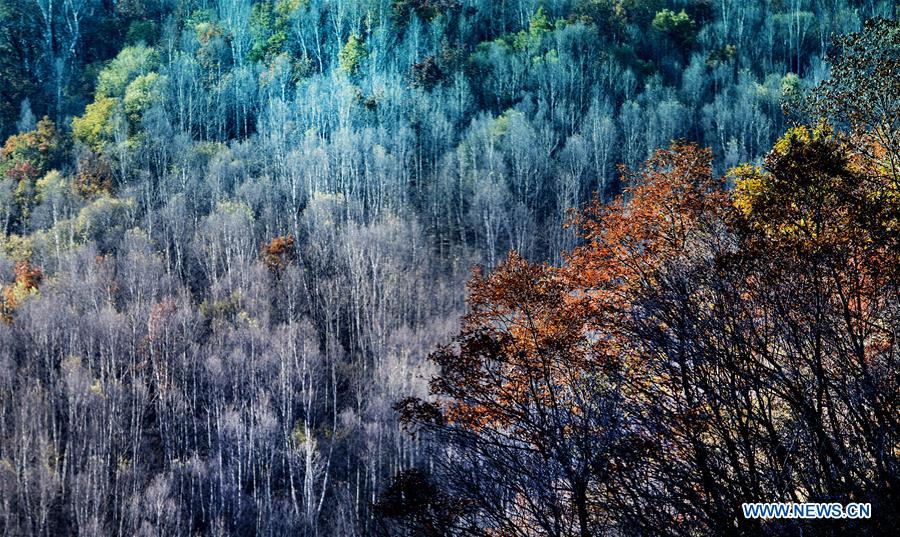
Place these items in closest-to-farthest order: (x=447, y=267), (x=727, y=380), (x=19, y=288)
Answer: (x=727, y=380), (x=19, y=288), (x=447, y=267)

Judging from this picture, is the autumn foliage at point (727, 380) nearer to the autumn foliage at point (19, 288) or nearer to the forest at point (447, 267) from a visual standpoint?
the forest at point (447, 267)

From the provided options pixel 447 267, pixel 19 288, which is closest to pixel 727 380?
pixel 447 267

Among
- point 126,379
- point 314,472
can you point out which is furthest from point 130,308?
point 314,472

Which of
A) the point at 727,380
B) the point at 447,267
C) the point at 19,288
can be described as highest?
the point at 447,267

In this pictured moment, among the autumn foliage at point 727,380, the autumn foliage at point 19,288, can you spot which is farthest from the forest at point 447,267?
the autumn foliage at point 19,288

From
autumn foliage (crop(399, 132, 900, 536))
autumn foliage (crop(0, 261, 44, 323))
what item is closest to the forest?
autumn foliage (crop(399, 132, 900, 536))

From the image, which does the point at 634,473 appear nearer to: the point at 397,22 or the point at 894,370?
the point at 894,370

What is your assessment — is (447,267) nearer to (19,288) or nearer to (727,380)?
(19,288)

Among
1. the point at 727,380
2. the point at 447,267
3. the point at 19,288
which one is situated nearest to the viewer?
the point at 727,380

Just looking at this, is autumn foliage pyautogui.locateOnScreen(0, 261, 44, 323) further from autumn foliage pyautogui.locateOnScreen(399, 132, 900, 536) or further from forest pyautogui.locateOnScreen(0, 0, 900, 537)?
autumn foliage pyautogui.locateOnScreen(399, 132, 900, 536)
